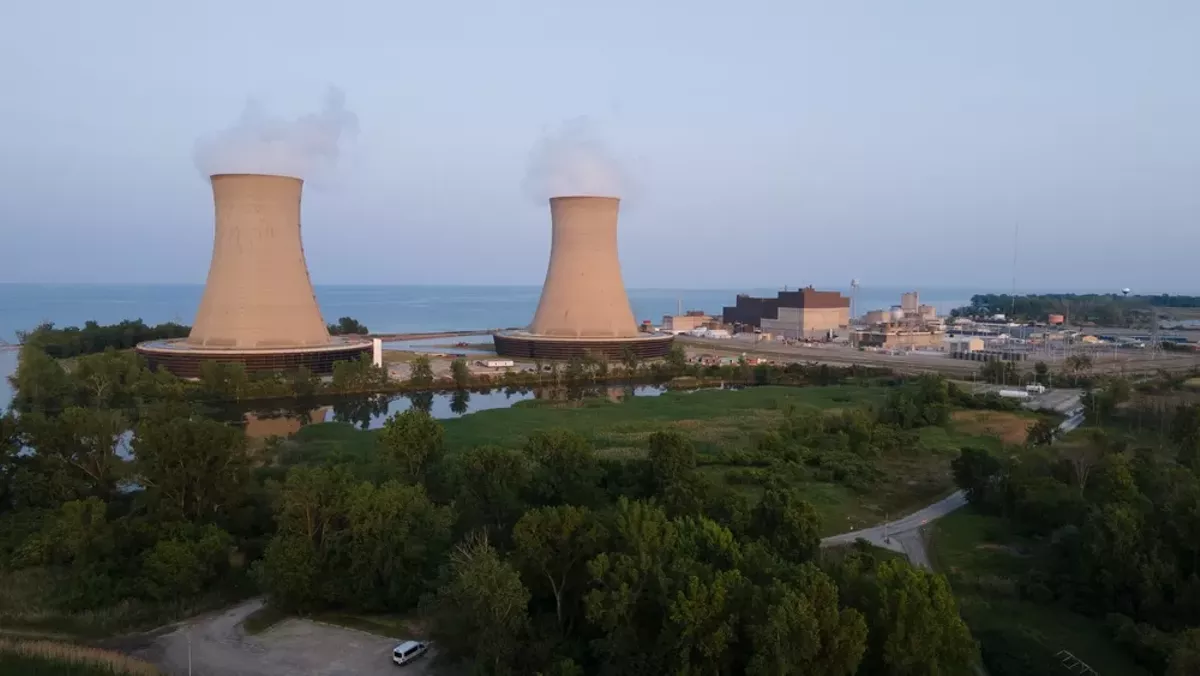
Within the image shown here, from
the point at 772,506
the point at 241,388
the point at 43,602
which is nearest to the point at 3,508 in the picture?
the point at 43,602

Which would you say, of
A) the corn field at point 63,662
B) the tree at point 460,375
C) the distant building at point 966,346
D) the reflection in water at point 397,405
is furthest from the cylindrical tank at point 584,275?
the corn field at point 63,662

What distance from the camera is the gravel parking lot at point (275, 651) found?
6.06 metres

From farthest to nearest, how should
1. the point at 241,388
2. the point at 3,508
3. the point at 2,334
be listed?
the point at 2,334 → the point at 241,388 → the point at 3,508

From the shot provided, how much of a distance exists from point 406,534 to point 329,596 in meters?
0.79

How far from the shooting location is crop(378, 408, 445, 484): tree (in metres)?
9.16

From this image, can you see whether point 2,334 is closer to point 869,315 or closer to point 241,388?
point 241,388

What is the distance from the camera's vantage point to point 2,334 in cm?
4022

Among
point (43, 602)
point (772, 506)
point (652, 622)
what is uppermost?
point (772, 506)

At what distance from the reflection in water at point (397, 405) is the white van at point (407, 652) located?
1018 cm

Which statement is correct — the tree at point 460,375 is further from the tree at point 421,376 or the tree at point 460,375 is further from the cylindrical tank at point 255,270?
the cylindrical tank at point 255,270

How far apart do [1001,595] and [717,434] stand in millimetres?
7372

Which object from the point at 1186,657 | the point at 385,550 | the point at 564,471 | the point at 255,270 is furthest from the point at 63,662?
the point at 255,270

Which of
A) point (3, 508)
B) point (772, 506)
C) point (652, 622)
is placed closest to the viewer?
point (652, 622)

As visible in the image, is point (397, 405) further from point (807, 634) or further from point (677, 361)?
point (807, 634)
